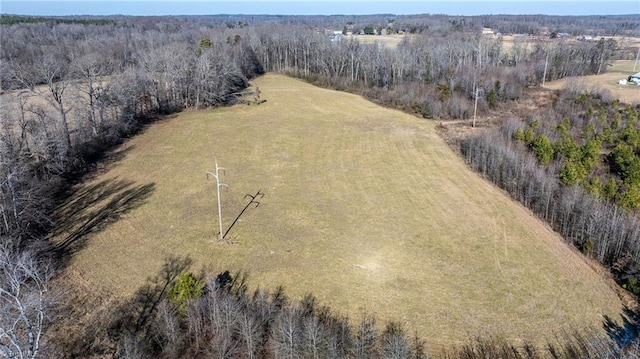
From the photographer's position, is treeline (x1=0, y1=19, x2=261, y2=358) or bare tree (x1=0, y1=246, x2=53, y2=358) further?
treeline (x1=0, y1=19, x2=261, y2=358)

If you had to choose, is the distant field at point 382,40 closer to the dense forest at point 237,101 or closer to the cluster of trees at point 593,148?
the dense forest at point 237,101

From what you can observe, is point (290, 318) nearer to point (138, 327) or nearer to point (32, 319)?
point (138, 327)

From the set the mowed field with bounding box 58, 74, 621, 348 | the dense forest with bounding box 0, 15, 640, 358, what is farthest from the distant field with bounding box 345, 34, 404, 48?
the mowed field with bounding box 58, 74, 621, 348

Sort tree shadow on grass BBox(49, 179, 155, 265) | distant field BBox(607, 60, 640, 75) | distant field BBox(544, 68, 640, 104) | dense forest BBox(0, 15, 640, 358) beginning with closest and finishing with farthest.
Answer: dense forest BBox(0, 15, 640, 358) → tree shadow on grass BBox(49, 179, 155, 265) → distant field BBox(544, 68, 640, 104) → distant field BBox(607, 60, 640, 75)

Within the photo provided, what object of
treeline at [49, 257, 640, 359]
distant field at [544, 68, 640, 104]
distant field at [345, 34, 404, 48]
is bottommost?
treeline at [49, 257, 640, 359]

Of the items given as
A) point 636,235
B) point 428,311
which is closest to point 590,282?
point 636,235

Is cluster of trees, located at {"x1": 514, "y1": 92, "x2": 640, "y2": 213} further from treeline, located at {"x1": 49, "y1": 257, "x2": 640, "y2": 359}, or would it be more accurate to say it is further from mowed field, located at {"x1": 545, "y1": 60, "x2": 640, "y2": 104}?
treeline, located at {"x1": 49, "y1": 257, "x2": 640, "y2": 359}
